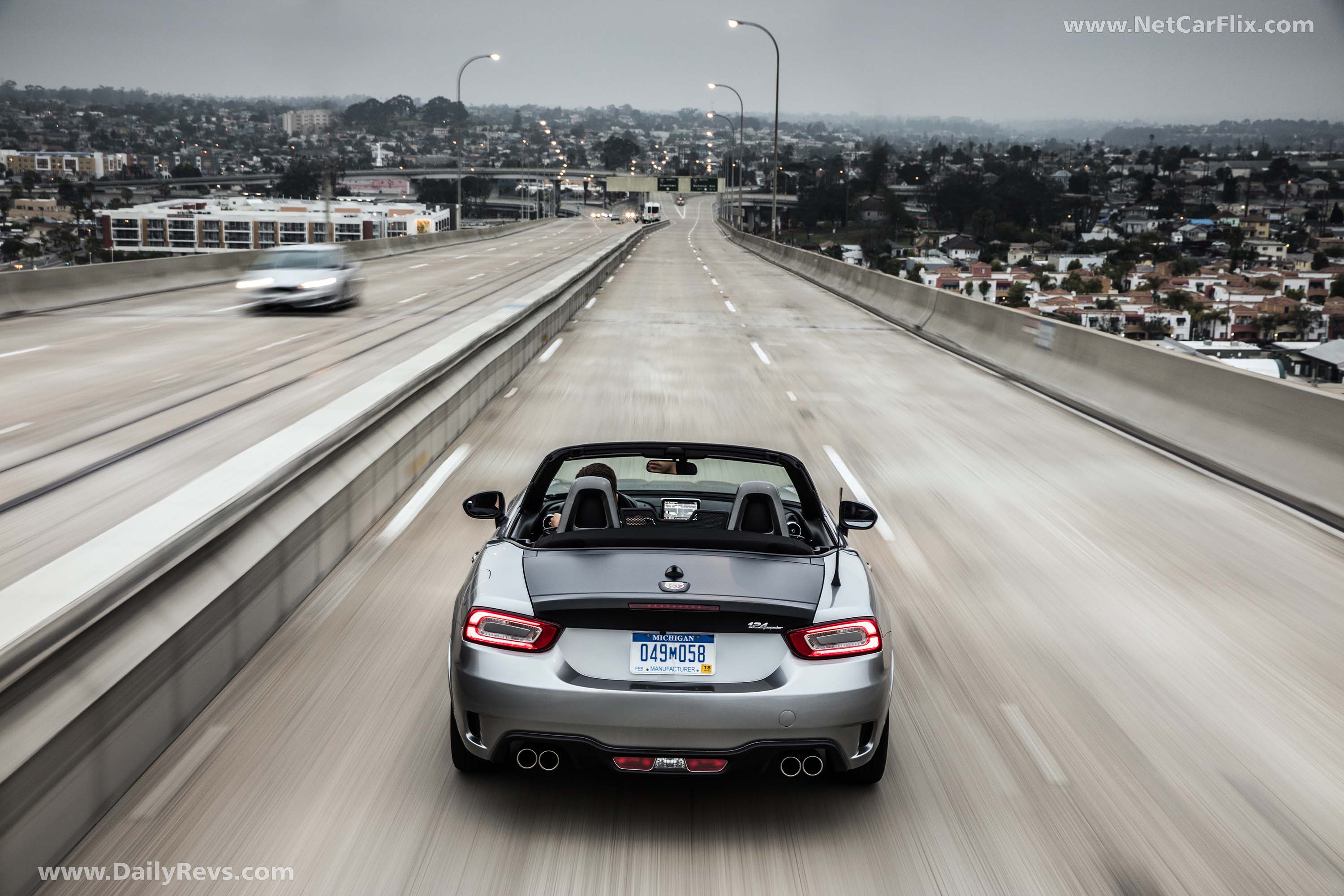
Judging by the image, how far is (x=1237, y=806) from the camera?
14.7ft

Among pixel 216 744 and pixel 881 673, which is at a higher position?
pixel 881 673

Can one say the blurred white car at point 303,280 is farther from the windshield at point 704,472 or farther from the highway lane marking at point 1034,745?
the highway lane marking at point 1034,745

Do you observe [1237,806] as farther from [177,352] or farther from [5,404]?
[177,352]

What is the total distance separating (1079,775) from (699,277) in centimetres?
3956

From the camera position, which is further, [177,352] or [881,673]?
[177,352]

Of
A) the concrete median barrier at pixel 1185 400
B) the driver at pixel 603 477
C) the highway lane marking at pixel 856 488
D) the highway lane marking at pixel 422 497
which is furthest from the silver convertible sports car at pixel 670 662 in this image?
the concrete median barrier at pixel 1185 400

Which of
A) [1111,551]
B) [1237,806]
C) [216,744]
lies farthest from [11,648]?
[1111,551]

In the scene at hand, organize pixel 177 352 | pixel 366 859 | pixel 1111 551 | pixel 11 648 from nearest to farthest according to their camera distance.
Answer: pixel 11 648 → pixel 366 859 → pixel 1111 551 → pixel 177 352

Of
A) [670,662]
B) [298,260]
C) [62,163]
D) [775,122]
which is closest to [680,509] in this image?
[670,662]

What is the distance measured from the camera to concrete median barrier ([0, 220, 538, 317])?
84.5 feet

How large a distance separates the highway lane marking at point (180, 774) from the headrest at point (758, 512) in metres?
2.29

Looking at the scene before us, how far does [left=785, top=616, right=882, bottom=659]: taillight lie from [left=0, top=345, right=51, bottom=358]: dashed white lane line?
18769mm

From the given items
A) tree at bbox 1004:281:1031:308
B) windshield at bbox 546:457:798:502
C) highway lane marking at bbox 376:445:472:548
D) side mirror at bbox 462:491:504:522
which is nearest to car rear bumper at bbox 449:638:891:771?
side mirror at bbox 462:491:504:522

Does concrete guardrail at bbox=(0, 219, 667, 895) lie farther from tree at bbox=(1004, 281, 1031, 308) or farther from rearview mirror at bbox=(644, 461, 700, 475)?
tree at bbox=(1004, 281, 1031, 308)
